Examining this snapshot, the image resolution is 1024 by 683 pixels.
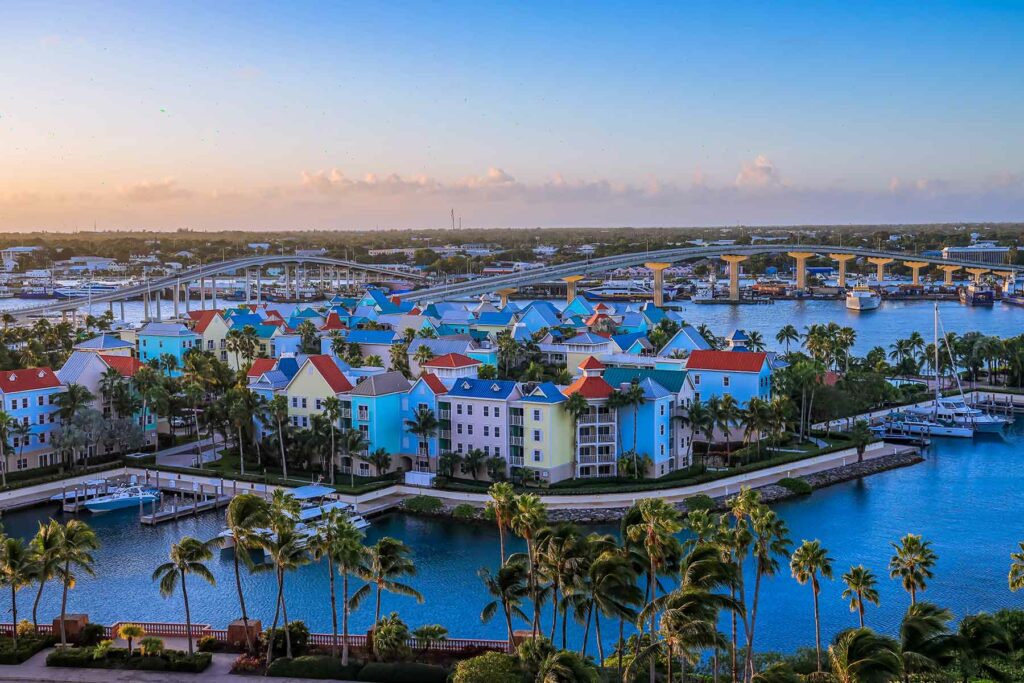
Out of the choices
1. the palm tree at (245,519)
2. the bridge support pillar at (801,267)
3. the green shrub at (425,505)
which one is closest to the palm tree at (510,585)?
the palm tree at (245,519)

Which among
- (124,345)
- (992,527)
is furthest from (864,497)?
(124,345)

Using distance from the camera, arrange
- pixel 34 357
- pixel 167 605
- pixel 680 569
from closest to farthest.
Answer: pixel 680 569
pixel 167 605
pixel 34 357

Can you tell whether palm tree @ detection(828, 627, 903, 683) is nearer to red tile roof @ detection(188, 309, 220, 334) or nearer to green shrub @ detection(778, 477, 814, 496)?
green shrub @ detection(778, 477, 814, 496)

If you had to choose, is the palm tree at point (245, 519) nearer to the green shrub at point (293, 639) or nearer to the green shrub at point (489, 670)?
the green shrub at point (293, 639)

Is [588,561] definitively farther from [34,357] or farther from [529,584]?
[34,357]

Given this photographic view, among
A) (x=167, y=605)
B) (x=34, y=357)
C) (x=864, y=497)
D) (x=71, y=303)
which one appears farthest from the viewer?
(x=71, y=303)

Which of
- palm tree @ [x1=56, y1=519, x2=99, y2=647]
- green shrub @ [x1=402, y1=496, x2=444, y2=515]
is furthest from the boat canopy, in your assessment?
palm tree @ [x1=56, y1=519, x2=99, y2=647]

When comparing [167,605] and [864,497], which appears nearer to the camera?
[167,605]
